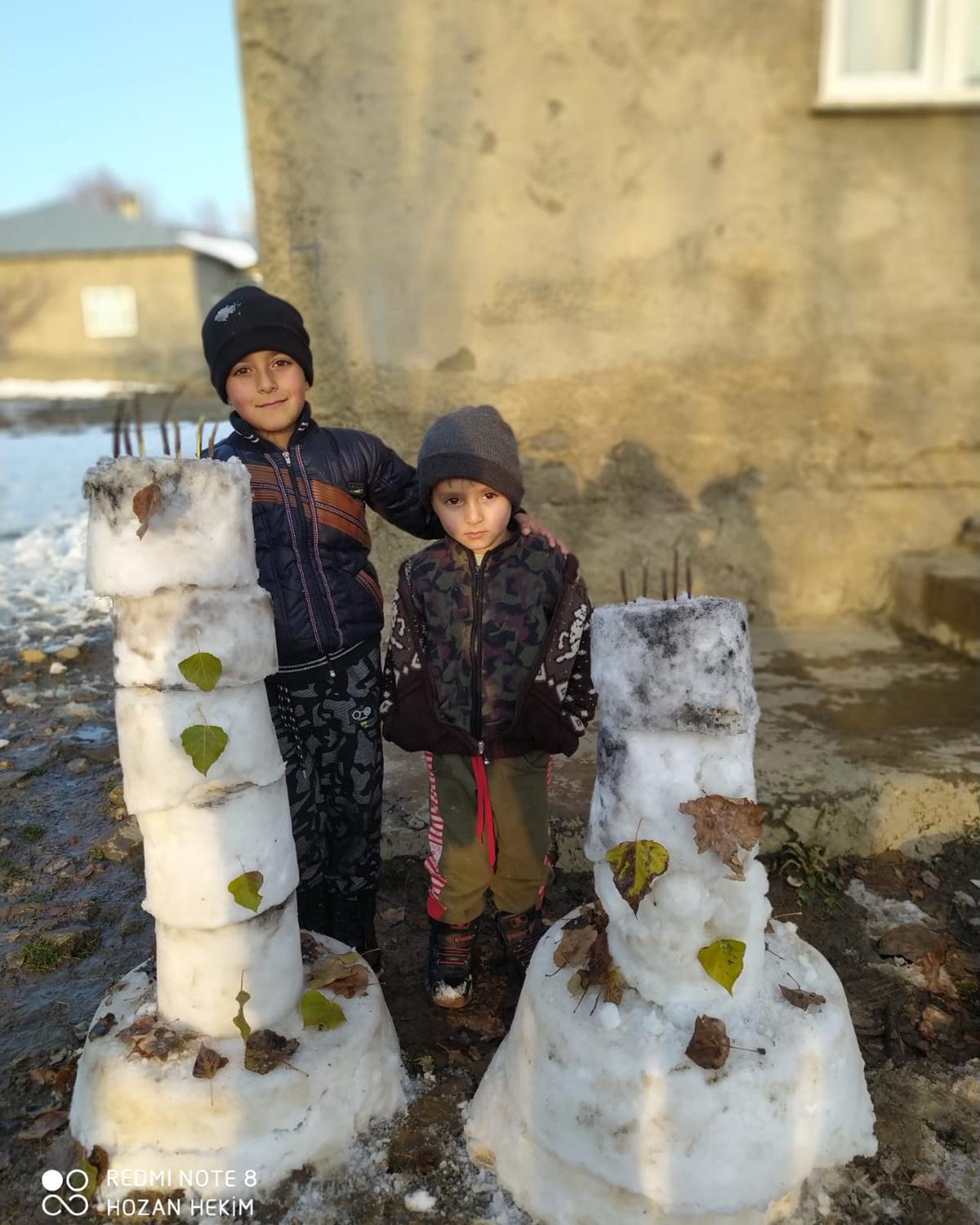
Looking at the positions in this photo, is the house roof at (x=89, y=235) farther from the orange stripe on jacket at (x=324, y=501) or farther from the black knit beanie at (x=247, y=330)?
the orange stripe on jacket at (x=324, y=501)

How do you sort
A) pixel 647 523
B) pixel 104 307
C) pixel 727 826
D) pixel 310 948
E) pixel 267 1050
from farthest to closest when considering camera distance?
pixel 104 307 → pixel 647 523 → pixel 310 948 → pixel 267 1050 → pixel 727 826

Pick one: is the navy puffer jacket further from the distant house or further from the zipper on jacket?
the distant house

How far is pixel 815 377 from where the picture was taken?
4258 millimetres

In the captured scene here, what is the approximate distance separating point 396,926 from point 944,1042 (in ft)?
5.11

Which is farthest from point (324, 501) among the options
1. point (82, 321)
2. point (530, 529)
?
point (82, 321)

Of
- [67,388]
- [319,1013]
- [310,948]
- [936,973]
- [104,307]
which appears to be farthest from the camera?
[104,307]

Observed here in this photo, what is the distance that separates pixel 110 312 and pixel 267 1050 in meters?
28.0

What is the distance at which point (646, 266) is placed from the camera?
4078 millimetres

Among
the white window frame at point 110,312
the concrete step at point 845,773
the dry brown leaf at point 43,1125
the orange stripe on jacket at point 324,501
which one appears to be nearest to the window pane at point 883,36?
the concrete step at point 845,773

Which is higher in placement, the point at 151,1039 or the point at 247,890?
the point at 247,890

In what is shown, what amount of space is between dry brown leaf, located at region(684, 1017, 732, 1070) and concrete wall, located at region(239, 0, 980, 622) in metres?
2.89

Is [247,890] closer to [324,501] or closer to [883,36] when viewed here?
[324,501]

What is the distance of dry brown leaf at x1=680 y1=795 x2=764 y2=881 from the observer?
1.55 meters

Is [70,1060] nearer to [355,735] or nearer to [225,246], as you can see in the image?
[355,735]
